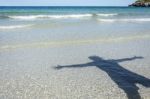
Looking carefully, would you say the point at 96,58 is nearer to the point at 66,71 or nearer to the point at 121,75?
the point at 66,71

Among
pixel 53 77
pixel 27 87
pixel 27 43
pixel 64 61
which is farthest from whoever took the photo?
pixel 27 43

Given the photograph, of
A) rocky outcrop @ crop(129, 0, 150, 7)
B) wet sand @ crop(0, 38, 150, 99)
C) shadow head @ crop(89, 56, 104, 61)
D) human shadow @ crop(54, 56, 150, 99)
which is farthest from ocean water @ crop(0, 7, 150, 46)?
rocky outcrop @ crop(129, 0, 150, 7)

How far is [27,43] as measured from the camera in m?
10.7

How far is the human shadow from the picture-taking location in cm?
552

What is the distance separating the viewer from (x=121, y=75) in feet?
21.3

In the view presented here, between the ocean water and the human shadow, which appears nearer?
the human shadow

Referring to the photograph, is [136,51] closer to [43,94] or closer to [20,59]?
[20,59]

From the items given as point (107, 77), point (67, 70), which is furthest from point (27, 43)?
point (107, 77)

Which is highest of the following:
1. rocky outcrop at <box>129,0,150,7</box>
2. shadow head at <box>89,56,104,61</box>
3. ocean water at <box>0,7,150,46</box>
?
shadow head at <box>89,56,104,61</box>

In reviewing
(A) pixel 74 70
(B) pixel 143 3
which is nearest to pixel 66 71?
(A) pixel 74 70

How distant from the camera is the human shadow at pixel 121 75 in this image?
552 cm

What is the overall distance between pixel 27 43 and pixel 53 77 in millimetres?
4638

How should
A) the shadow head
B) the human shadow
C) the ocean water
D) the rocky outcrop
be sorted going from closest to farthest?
the human shadow
the shadow head
the ocean water
the rocky outcrop

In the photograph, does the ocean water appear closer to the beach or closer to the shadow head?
the beach
